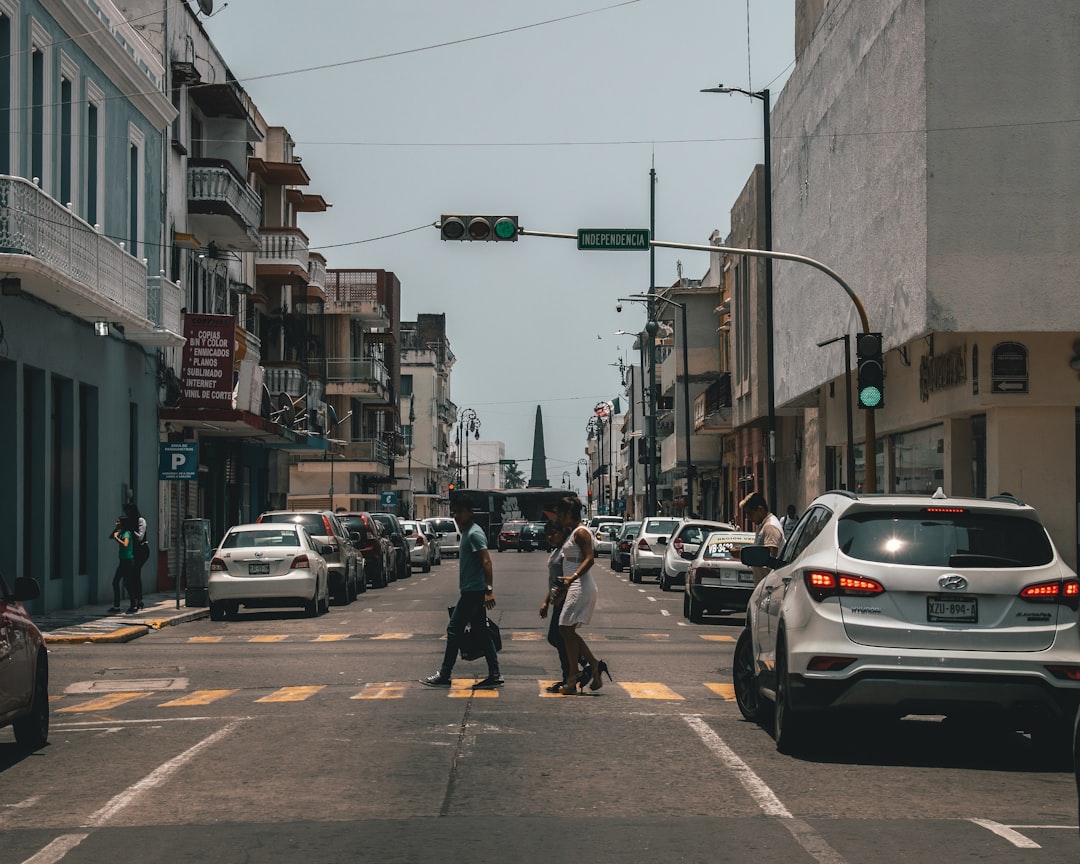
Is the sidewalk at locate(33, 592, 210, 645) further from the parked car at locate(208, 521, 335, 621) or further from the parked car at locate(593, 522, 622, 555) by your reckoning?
the parked car at locate(593, 522, 622, 555)

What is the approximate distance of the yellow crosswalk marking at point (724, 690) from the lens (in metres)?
14.8

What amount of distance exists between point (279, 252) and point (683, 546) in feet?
77.9

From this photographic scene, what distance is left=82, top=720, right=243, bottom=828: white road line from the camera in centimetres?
890

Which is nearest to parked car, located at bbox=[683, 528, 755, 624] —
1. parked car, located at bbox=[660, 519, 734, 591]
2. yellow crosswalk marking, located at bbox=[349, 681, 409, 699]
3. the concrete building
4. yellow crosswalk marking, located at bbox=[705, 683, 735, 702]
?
the concrete building

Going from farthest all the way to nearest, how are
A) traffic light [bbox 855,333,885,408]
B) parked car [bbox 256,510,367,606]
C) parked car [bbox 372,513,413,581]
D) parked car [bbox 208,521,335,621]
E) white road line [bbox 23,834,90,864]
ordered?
parked car [bbox 372,513,413,581] → parked car [bbox 256,510,367,606] → parked car [bbox 208,521,335,621] → traffic light [bbox 855,333,885,408] → white road line [bbox 23,834,90,864]

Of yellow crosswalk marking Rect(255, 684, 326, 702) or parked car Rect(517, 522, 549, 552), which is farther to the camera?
parked car Rect(517, 522, 549, 552)

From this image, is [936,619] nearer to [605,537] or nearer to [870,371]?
[870,371]

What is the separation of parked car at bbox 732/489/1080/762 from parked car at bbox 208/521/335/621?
55.5 ft

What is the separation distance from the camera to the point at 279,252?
5350 centimetres

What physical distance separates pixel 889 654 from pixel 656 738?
2180mm

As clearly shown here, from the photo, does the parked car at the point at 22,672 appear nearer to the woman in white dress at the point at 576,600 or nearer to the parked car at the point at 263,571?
the woman in white dress at the point at 576,600

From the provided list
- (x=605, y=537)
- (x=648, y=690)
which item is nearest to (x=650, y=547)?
(x=605, y=537)

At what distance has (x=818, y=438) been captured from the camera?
44594 millimetres

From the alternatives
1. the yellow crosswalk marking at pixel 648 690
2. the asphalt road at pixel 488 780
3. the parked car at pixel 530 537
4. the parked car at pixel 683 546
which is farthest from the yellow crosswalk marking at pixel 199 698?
the parked car at pixel 530 537
